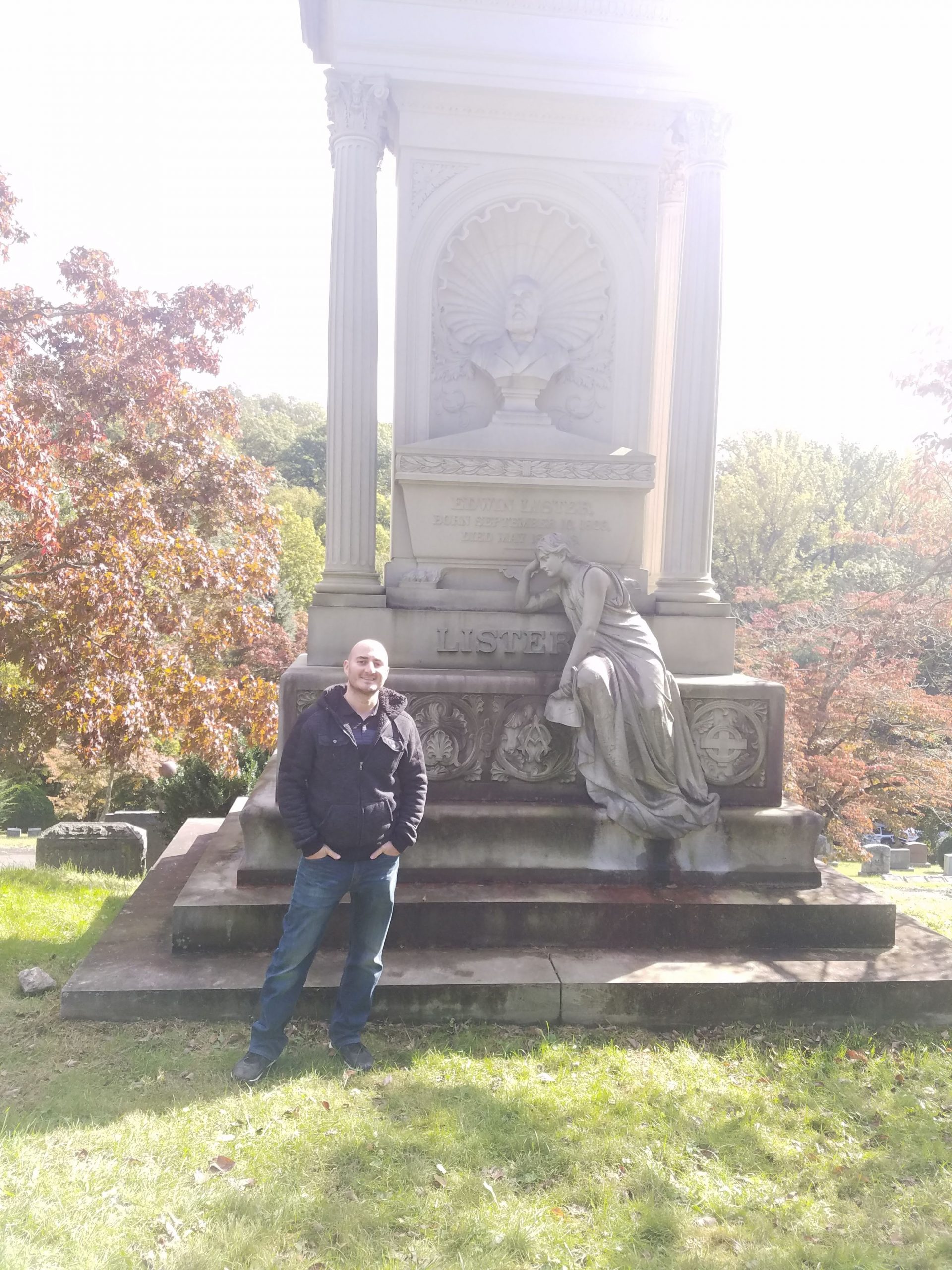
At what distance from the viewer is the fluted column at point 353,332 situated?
20.1 feet

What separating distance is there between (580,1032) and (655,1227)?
54.2 inches

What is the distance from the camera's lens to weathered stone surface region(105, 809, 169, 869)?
1224 centimetres

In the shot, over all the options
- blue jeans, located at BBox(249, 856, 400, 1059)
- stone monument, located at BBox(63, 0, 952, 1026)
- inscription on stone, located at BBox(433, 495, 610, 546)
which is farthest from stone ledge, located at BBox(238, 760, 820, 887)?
inscription on stone, located at BBox(433, 495, 610, 546)

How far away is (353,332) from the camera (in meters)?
6.16

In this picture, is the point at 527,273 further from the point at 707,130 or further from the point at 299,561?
the point at 299,561

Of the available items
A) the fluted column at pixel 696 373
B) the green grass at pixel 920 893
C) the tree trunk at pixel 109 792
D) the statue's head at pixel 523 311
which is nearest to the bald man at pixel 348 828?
the fluted column at pixel 696 373

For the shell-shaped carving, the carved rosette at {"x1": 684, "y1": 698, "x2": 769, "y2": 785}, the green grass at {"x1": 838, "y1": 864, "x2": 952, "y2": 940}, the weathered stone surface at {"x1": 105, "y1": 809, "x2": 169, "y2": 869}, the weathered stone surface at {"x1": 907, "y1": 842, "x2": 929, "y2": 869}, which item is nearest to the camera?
the carved rosette at {"x1": 684, "y1": 698, "x2": 769, "y2": 785}

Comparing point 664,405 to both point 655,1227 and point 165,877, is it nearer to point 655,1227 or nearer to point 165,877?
point 165,877

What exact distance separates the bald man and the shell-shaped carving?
3798 millimetres

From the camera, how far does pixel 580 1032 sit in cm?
441

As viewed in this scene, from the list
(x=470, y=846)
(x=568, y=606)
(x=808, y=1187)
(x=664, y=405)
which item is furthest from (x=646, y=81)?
(x=808, y=1187)

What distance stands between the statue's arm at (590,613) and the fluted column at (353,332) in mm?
1446

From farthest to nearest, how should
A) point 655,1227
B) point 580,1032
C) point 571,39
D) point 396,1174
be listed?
1. point 571,39
2. point 580,1032
3. point 396,1174
4. point 655,1227

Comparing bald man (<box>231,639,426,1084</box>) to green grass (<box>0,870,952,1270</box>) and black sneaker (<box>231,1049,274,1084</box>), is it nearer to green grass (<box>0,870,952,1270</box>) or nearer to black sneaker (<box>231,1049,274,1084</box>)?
black sneaker (<box>231,1049,274,1084</box>)
